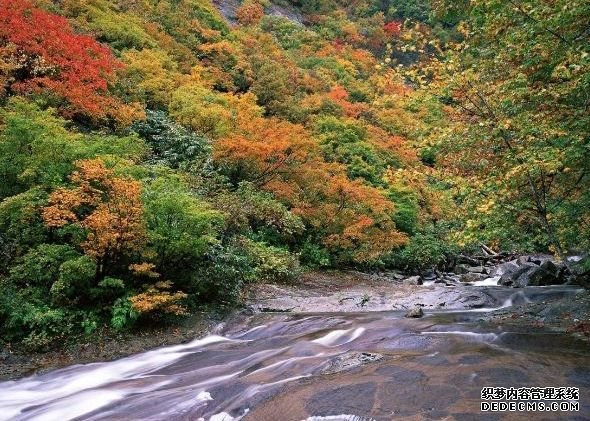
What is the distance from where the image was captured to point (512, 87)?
7.25 meters

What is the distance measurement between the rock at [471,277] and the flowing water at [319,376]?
909 centimetres

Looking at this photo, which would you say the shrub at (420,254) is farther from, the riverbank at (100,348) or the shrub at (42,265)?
the shrub at (42,265)

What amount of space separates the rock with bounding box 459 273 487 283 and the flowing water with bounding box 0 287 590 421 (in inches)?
358

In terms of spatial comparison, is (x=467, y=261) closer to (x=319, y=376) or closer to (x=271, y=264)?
(x=271, y=264)

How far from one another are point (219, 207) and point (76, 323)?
5316 mm

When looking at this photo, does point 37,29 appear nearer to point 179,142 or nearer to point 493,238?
point 179,142

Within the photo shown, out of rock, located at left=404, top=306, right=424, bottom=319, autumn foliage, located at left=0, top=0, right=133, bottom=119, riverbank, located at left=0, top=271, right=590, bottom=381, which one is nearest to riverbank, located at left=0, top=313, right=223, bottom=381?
riverbank, located at left=0, top=271, right=590, bottom=381

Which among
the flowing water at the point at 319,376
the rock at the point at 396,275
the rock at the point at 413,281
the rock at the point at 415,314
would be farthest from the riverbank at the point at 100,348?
the rock at the point at 396,275

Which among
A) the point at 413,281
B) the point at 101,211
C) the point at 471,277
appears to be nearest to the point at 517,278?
the point at 471,277

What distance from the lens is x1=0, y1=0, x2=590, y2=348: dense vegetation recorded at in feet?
23.4

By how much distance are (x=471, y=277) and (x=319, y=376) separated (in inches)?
533

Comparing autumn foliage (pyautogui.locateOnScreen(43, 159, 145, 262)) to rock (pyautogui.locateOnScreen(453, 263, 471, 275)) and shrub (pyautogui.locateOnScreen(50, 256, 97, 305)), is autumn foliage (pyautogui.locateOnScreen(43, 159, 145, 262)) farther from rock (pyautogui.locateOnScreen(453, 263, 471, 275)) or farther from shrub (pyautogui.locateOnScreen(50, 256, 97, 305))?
rock (pyautogui.locateOnScreen(453, 263, 471, 275))

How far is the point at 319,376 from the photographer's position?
20.6 ft

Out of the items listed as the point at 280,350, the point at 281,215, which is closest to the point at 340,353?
the point at 280,350
